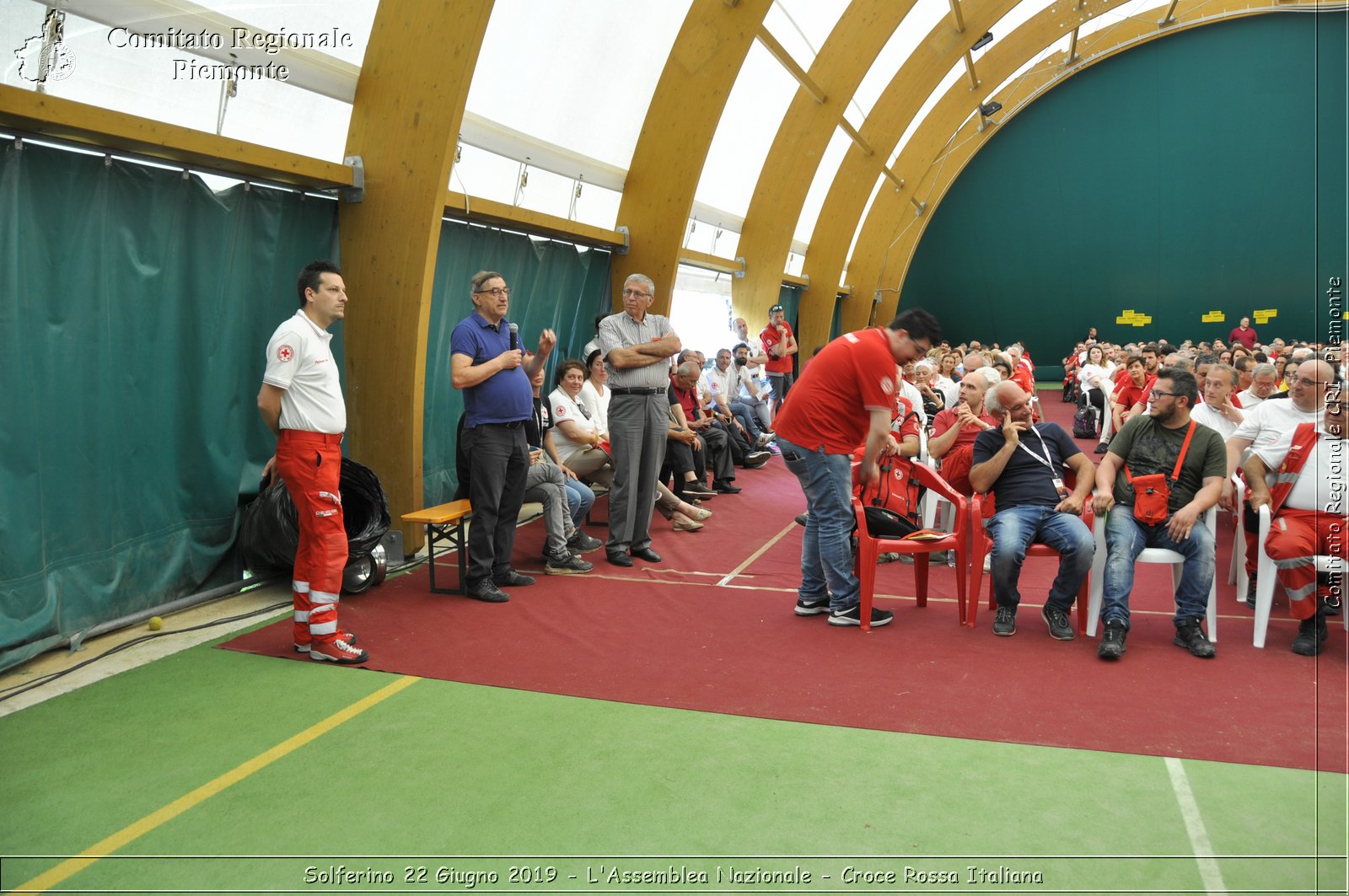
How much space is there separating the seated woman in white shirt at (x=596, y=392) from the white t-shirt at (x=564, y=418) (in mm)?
239

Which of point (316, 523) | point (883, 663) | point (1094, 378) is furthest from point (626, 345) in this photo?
point (1094, 378)

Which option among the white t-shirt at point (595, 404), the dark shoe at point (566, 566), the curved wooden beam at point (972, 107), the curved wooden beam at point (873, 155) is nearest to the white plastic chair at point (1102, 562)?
the dark shoe at point (566, 566)

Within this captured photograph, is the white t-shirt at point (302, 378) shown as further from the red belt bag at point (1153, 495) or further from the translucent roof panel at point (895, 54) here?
the translucent roof panel at point (895, 54)

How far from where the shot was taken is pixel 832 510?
4.68 m

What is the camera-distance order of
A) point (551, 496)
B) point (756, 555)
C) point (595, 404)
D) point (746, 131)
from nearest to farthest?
1. point (551, 496)
2. point (756, 555)
3. point (595, 404)
4. point (746, 131)

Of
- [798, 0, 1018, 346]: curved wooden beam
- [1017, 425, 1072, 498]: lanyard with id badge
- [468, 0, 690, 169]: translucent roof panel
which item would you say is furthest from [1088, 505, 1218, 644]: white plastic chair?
[798, 0, 1018, 346]: curved wooden beam

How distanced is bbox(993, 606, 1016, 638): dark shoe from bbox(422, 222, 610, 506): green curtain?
3869 millimetres

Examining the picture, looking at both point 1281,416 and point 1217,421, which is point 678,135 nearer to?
point 1217,421

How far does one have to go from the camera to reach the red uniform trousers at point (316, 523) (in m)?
3.96

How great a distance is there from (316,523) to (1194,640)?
3.83 metres

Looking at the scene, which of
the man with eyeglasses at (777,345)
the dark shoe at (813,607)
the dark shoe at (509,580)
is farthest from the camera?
the man with eyeglasses at (777,345)

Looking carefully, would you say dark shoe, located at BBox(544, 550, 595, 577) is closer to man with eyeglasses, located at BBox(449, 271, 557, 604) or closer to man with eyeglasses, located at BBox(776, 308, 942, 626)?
man with eyeglasses, located at BBox(449, 271, 557, 604)

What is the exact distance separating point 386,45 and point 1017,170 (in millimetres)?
18943

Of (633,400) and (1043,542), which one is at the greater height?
(633,400)
